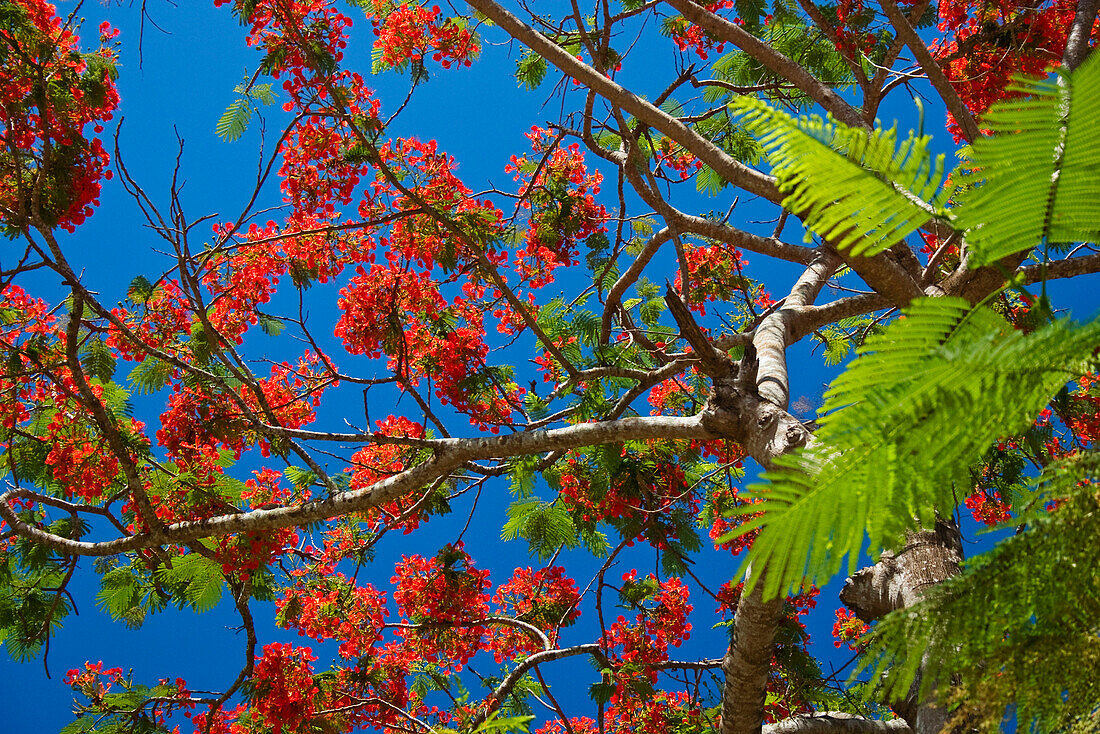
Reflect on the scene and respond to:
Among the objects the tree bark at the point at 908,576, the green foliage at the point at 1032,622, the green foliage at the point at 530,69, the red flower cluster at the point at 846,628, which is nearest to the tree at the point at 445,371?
the tree bark at the point at 908,576

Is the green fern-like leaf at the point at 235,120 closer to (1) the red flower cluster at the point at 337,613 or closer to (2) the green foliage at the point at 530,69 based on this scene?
(2) the green foliage at the point at 530,69

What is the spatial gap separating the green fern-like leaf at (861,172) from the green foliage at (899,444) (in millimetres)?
246

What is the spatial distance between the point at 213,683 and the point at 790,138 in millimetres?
17983

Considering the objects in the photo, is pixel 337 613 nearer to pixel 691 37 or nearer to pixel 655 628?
pixel 655 628

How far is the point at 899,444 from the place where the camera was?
686 mm

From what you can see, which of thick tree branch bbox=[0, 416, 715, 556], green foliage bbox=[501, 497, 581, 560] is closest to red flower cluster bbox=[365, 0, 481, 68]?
thick tree branch bbox=[0, 416, 715, 556]

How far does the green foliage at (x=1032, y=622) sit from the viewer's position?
75cm

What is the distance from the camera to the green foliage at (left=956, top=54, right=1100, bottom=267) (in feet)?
2.57

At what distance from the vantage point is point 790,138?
93 centimetres

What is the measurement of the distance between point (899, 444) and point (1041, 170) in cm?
42

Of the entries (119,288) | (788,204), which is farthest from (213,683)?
(788,204)

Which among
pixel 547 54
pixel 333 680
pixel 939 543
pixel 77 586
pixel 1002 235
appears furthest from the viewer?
pixel 77 586

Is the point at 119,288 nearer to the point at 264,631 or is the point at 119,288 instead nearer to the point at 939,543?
the point at 264,631

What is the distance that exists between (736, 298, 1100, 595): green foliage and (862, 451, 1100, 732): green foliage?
0.11 metres
